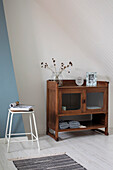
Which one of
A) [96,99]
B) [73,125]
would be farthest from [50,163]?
[96,99]

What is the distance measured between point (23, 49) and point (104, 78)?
1.52m

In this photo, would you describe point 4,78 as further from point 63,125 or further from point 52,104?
point 63,125

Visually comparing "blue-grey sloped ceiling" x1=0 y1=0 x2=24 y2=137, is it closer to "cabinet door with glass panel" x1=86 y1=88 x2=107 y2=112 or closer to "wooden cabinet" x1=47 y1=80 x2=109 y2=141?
"wooden cabinet" x1=47 y1=80 x2=109 y2=141

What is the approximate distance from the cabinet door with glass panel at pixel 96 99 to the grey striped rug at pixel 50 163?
44.3 inches

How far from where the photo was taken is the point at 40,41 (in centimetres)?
411

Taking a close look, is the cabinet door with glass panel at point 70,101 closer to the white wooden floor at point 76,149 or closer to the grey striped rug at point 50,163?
the white wooden floor at point 76,149

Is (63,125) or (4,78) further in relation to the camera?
(63,125)

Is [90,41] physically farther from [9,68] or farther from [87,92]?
[9,68]

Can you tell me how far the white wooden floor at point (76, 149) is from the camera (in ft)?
9.09

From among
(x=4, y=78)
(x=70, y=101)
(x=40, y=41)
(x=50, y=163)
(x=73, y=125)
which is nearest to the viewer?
(x=50, y=163)

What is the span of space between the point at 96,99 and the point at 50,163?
1491mm

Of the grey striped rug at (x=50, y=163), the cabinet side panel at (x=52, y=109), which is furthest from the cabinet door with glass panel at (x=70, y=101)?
the grey striped rug at (x=50, y=163)

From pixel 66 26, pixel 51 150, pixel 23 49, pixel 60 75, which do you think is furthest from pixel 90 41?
pixel 51 150

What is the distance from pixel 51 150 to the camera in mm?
3215
